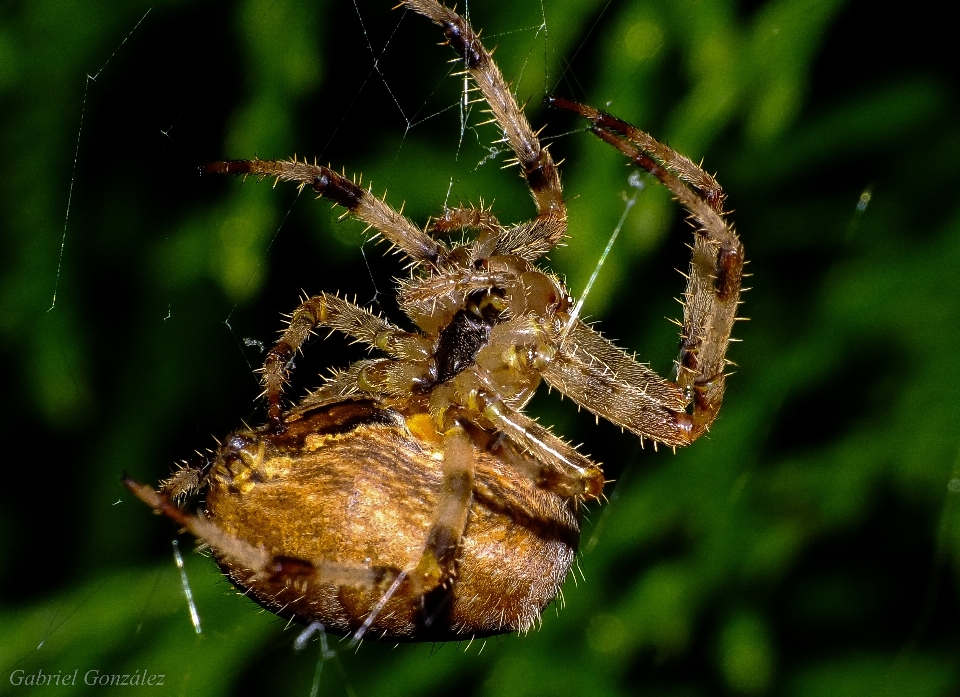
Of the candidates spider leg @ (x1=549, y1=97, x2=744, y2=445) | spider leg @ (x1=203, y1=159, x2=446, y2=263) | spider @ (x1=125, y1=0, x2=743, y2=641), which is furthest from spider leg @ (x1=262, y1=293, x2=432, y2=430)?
spider leg @ (x1=549, y1=97, x2=744, y2=445)

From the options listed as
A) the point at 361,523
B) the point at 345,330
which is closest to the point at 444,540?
the point at 361,523

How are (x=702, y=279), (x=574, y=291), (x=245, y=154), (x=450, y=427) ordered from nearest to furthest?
(x=450, y=427) < (x=702, y=279) < (x=245, y=154) < (x=574, y=291)

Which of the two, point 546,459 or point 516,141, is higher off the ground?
point 516,141

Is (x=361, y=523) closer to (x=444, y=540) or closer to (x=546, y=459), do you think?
(x=444, y=540)

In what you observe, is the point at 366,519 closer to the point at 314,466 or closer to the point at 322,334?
the point at 314,466

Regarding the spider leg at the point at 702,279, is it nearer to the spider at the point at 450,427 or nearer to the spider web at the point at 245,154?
the spider at the point at 450,427

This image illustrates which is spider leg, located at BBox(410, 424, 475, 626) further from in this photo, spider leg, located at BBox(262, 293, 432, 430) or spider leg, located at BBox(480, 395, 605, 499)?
spider leg, located at BBox(262, 293, 432, 430)
